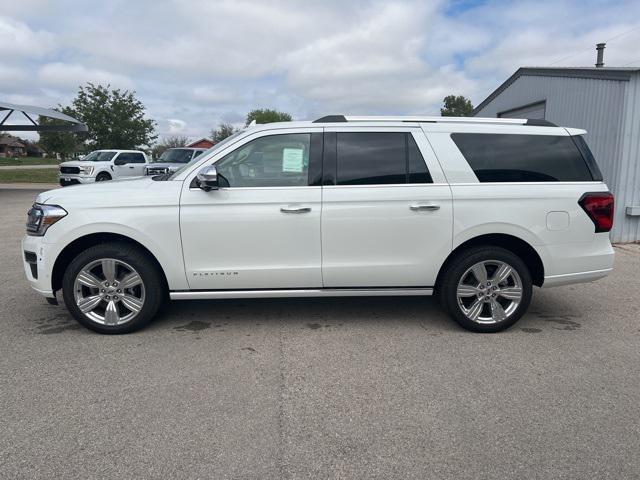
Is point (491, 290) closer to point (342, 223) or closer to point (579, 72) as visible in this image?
point (342, 223)

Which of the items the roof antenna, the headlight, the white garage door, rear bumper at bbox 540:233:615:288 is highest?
the roof antenna

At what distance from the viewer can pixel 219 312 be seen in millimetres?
5031

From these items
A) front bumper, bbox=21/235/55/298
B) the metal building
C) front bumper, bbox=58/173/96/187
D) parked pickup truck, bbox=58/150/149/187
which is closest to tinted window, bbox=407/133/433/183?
front bumper, bbox=21/235/55/298

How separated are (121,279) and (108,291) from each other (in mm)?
154

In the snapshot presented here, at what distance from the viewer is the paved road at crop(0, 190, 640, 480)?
2.62m

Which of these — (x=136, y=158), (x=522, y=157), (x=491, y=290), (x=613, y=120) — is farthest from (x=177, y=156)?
(x=491, y=290)

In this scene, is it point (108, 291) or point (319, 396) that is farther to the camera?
point (108, 291)

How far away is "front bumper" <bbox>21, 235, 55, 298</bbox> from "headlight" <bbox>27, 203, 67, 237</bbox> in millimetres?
71

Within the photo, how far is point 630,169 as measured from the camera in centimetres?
888

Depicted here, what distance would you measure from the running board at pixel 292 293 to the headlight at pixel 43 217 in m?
1.17

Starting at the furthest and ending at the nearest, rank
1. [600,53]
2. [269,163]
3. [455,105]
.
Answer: [455,105]
[600,53]
[269,163]

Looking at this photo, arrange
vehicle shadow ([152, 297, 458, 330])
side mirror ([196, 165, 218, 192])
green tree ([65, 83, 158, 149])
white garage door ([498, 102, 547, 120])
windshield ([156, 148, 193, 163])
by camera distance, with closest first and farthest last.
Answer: side mirror ([196, 165, 218, 192]) < vehicle shadow ([152, 297, 458, 330]) < white garage door ([498, 102, 547, 120]) < windshield ([156, 148, 193, 163]) < green tree ([65, 83, 158, 149])

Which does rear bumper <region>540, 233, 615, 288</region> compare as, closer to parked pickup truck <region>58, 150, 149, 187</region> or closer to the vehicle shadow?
the vehicle shadow

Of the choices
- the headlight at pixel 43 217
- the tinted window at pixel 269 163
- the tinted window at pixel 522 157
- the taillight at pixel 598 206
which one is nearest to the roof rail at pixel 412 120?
the tinted window at pixel 522 157
